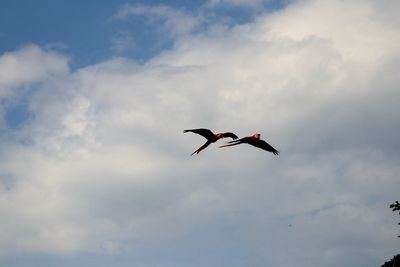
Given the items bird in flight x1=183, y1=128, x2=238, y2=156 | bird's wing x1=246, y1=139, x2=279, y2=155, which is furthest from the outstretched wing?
bird's wing x1=246, y1=139, x2=279, y2=155

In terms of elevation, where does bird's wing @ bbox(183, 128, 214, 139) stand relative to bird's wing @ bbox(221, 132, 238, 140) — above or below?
above

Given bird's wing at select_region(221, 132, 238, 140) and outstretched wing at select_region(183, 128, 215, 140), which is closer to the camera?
outstretched wing at select_region(183, 128, 215, 140)

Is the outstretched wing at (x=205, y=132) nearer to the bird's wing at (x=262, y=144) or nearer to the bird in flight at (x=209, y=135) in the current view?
the bird in flight at (x=209, y=135)

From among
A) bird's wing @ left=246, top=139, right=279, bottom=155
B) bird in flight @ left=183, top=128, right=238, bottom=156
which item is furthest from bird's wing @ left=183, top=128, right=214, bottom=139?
bird's wing @ left=246, top=139, right=279, bottom=155

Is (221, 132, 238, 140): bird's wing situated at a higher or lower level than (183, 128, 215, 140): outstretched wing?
lower

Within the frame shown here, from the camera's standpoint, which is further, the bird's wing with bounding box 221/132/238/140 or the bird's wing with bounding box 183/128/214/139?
the bird's wing with bounding box 221/132/238/140

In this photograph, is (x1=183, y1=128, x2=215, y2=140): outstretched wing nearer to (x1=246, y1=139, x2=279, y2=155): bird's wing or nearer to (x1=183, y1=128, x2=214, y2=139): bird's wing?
(x1=183, y1=128, x2=214, y2=139): bird's wing

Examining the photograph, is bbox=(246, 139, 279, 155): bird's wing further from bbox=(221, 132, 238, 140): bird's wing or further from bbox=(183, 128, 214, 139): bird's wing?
bbox=(183, 128, 214, 139): bird's wing

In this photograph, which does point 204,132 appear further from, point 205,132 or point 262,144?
point 262,144

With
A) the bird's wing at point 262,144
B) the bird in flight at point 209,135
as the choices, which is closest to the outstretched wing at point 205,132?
the bird in flight at point 209,135

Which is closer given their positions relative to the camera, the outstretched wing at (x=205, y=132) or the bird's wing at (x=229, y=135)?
the outstretched wing at (x=205, y=132)

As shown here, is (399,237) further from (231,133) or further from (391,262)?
(231,133)

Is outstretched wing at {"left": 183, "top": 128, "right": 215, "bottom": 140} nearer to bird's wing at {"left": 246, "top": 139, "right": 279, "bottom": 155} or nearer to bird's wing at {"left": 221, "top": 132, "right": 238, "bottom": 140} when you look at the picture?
bird's wing at {"left": 221, "top": 132, "right": 238, "bottom": 140}

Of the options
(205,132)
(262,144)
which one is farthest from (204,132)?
(262,144)
